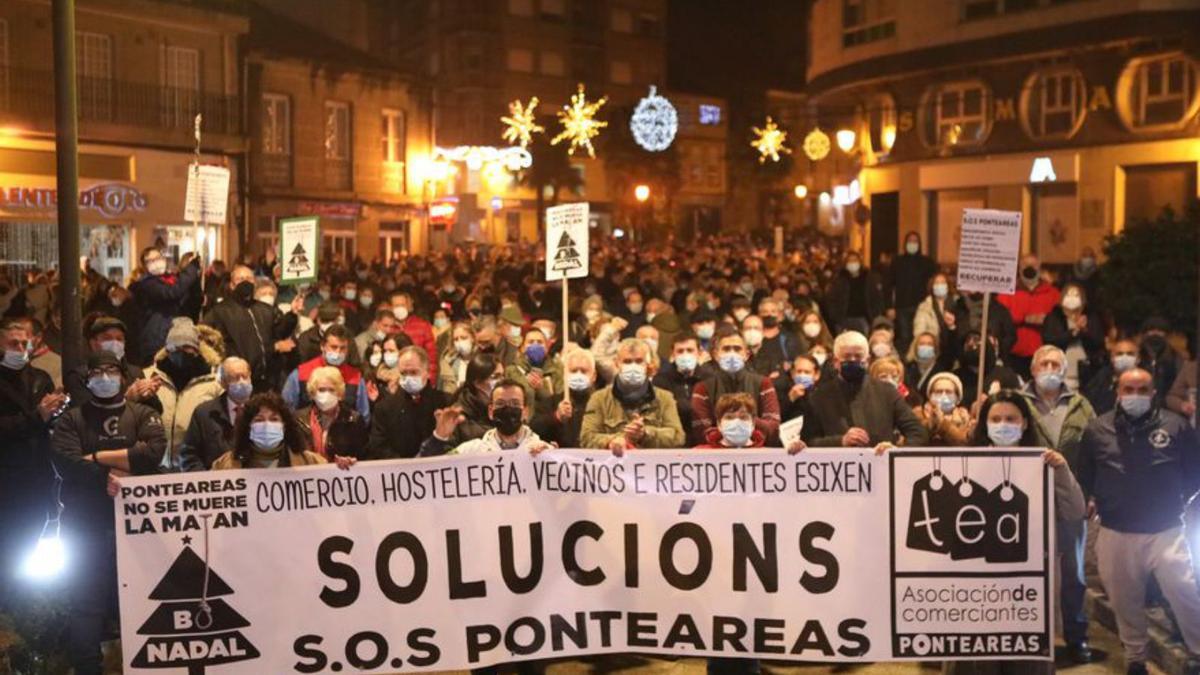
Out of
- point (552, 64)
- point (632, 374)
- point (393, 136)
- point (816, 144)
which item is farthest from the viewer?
point (552, 64)

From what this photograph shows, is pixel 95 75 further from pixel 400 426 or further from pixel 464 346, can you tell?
pixel 400 426

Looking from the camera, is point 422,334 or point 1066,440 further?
point 422,334

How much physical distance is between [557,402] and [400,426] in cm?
191

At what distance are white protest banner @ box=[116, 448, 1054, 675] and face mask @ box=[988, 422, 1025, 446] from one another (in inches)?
12.6

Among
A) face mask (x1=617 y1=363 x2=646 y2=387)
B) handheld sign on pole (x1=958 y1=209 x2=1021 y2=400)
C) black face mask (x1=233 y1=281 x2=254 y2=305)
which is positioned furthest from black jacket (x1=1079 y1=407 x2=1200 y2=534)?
black face mask (x1=233 y1=281 x2=254 y2=305)

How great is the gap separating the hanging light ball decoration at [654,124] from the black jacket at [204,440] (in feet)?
95.7

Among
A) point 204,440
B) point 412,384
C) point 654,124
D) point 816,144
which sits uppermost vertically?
point 654,124

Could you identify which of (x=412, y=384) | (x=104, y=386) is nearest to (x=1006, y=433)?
(x=412, y=384)

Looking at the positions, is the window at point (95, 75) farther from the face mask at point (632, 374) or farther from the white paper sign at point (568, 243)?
the face mask at point (632, 374)

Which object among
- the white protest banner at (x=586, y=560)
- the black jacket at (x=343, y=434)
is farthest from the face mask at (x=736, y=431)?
the black jacket at (x=343, y=434)

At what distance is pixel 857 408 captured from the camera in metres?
8.36

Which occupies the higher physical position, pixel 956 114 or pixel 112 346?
pixel 956 114

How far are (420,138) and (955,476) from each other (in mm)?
38371

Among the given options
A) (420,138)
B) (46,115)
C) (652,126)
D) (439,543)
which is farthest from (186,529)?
(420,138)
